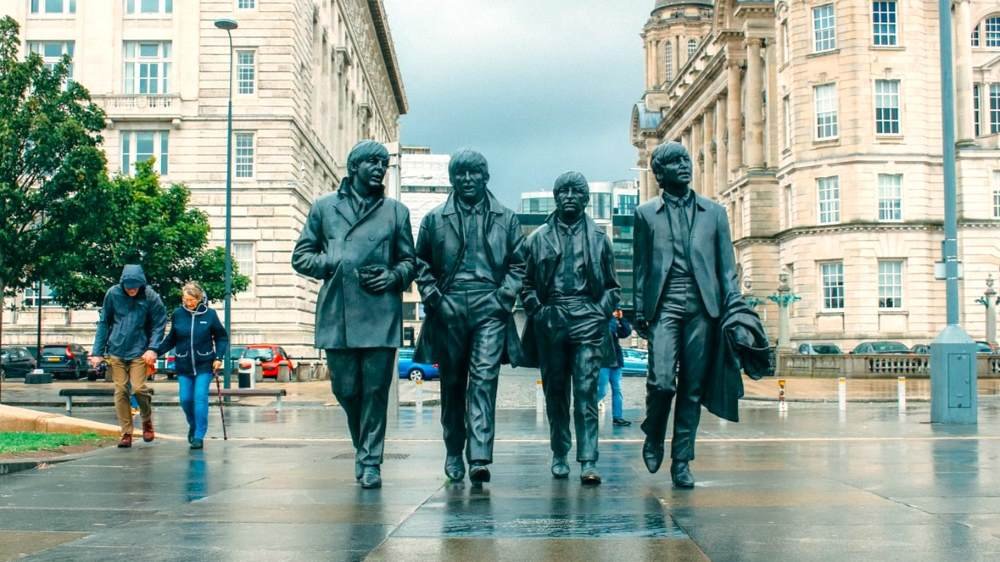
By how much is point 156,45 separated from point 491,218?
42.5 m

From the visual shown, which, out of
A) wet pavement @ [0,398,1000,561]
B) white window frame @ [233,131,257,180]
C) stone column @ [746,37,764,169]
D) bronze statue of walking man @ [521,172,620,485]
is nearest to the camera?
wet pavement @ [0,398,1000,561]

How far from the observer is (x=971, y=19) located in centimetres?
5706

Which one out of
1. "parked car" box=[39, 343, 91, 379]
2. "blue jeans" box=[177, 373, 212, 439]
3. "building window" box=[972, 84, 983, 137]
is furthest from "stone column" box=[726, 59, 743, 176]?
"blue jeans" box=[177, 373, 212, 439]

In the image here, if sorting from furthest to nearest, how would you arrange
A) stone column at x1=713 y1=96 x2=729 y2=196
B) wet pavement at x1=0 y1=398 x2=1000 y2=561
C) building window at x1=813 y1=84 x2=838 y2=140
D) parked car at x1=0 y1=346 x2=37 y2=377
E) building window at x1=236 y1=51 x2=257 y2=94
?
stone column at x1=713 y1=96 x2=729 y2=196
building window at x1=813 y1=84 x2=838 y2=140
building window at x1=236 y1=51 x2=257 y2=94
parked car at x1=0 y1=346 x2=37 y2=377
wet pavement at x1=0 y1=398 x2=1000 y2=561

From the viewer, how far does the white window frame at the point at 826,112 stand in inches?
2170

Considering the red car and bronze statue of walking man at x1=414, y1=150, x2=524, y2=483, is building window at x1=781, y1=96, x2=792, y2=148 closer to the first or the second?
the red car

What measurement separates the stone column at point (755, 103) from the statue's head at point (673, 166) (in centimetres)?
6132

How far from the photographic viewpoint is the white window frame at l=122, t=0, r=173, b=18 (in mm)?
47281

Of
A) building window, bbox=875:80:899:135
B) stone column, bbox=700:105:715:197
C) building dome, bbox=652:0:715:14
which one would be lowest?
building window, bbox=875:80:899:135

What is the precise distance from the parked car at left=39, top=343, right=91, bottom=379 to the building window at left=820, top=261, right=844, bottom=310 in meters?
32.6

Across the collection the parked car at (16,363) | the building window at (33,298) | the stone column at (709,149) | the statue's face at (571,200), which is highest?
the stone column at (709,149)

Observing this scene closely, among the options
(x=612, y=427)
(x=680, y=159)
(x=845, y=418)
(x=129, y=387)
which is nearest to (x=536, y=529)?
(x=680, y=159)

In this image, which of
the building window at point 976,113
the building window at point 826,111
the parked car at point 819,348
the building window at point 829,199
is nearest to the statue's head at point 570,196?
the parked car at point 819,348

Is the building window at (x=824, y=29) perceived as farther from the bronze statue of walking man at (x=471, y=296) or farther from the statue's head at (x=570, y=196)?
the bronze statue of walking man at (x=471, y=296)
